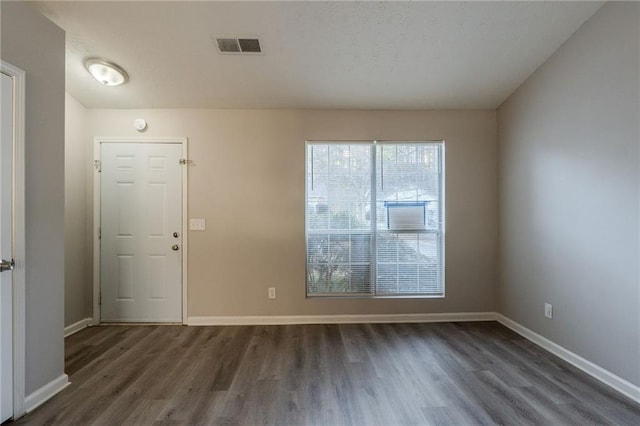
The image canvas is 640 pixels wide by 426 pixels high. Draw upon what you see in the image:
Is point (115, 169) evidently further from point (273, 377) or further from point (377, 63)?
point (377, 63)

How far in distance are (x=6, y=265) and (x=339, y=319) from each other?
2.79 meters

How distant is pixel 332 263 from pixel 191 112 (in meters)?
2.41

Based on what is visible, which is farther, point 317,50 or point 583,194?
point 317,50

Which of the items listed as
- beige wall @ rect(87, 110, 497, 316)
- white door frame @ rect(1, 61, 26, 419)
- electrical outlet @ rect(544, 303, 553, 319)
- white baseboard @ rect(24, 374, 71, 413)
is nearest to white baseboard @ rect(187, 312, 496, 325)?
beige wall @ rect(87, 110, 497, 316)

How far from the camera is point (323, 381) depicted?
2.13 metres

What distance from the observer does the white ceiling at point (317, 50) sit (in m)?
2.17

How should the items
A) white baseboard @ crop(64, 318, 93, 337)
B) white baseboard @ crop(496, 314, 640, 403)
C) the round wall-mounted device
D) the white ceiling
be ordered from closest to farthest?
white baseboard @ crop(496, 314, 640, 403) → the white ceiling → white baseboard @ crop(64, 318, 93, 337) → the round wall-mounted device

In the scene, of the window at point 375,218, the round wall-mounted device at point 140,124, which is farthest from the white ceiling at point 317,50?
the window at point 375,218

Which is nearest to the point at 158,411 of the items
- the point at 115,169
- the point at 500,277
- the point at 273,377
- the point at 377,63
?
the point at 273,377

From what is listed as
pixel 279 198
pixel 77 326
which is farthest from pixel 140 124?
pixel 77 326

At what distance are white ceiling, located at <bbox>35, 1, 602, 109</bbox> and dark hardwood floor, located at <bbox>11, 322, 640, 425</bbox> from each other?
254cm

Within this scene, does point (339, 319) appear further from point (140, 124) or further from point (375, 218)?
point (140, 124)

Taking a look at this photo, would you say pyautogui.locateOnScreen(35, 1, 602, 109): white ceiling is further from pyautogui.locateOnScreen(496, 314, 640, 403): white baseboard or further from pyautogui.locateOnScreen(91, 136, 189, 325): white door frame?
pyautogui.locateOnScreen(496, 314, 640, 403): white baseboard

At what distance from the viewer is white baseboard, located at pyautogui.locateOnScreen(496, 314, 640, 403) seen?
6.47 ft
